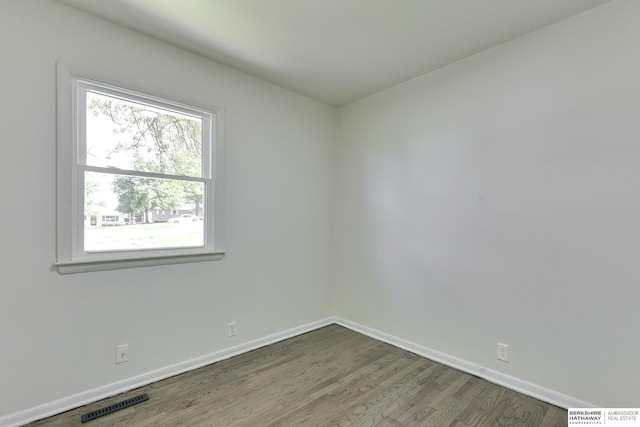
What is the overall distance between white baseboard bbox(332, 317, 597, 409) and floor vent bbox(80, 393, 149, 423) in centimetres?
215

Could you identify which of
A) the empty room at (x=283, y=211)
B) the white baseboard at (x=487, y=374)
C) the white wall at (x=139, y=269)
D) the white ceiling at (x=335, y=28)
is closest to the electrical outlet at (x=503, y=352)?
the empty room at (x=283, y=211)

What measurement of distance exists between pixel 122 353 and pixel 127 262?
2.18 feet

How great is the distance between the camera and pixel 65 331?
1.98m

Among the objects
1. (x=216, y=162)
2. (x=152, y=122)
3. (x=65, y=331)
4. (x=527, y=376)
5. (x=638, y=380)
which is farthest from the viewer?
(x=216, y=162)

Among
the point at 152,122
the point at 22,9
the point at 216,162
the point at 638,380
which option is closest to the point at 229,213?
the point at 216,162

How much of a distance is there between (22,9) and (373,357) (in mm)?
3609

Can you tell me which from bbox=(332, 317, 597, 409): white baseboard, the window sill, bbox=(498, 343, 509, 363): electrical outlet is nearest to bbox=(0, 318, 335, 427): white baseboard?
the window sill

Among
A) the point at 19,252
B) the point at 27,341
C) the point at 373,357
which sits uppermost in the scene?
the point at 19,252

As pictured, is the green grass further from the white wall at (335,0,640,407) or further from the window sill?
the white wall at (335,0,640,407)

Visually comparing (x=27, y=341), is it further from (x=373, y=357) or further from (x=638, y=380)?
(x=638, y=380)

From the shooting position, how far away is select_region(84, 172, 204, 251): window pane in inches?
83.3

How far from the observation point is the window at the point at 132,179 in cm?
199

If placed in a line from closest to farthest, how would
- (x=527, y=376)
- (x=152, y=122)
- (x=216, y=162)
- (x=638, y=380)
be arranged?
(x=638, y=380), (x=527, y=376), (x=152, y=122), (x=216, y=162)

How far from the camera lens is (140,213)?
2.32 m
